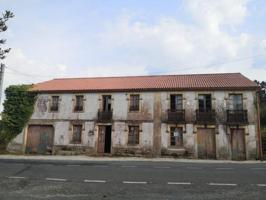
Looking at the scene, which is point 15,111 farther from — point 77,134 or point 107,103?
point 107,103

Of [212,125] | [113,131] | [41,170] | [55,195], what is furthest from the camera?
[113,131]

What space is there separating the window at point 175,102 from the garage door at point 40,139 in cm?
1087

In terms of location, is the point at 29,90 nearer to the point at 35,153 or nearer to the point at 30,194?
the point at 35,153

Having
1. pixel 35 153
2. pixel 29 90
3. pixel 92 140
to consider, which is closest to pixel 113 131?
pixel 92 140

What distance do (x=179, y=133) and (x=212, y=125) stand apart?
8.76 feet

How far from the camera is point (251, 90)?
23.0 m

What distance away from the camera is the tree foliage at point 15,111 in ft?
85.7

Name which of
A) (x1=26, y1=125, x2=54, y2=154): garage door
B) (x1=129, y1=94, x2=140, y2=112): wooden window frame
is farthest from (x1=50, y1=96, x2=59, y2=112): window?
(x1=129, y1=94, x2=140, y2=112): wooden window frame

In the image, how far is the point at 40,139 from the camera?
84.7 feet

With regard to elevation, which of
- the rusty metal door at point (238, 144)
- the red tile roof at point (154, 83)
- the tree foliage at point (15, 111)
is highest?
the red tile roof at point (154, 83)

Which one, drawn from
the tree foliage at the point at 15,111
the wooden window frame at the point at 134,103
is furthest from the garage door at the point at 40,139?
the wooden window frame at the point at 134,103

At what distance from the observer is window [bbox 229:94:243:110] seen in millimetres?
22969

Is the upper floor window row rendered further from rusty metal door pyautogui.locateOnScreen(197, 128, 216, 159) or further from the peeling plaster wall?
rusty metal door pyautogui.locateOnScreen(197, 128, 216, 159)

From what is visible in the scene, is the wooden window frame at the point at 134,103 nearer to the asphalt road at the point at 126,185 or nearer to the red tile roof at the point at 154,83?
the red tile roof at the point at 154,83
